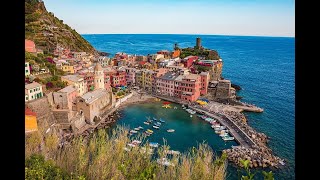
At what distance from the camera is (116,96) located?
74.9 feet

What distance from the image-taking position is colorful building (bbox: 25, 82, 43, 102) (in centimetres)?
1489

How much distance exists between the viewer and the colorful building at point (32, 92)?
1489cm

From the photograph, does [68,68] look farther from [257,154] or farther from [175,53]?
[257,154]

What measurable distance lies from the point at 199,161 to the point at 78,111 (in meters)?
11.1

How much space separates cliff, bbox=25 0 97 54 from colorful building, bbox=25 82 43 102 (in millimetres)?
14871

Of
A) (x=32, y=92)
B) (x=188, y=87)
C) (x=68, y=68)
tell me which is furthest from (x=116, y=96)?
(x=32, y=92)

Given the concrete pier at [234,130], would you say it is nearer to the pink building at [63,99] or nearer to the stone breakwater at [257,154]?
the stone breakwater at [257,154]

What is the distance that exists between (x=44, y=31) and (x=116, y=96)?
17.9m

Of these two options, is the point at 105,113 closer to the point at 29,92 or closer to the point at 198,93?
the point at 29,92

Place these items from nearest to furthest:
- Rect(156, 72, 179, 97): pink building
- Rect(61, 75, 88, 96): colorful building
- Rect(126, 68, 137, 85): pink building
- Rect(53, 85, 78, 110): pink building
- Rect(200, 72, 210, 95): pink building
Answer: Rect(53, 85, 78, 110): pink building < Rect(61, 75, 88, 96): colorful building < Rect(156, 72, 179, 97): pink building < Rect(200, 72, 210, 95): pink building < Rect(126, 68, 137, 85): pink building

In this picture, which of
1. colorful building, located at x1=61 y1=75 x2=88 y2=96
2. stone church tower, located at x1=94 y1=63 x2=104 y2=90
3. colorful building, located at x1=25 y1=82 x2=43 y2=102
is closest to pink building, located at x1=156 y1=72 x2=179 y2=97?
stone church tower, located at x1=94 y1=63 x2=104 y2=90

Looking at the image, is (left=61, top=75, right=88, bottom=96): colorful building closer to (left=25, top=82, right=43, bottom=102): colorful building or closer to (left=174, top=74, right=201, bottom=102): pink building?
(left=25, top=82, right=43, bottom=102): colorful building
